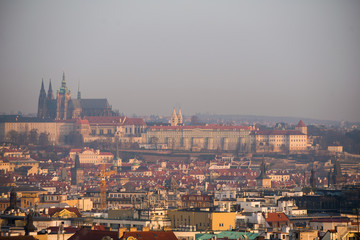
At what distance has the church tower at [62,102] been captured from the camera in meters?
190

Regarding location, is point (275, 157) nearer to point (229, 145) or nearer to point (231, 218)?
point (229, 145)

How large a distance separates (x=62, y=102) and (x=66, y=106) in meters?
0.86

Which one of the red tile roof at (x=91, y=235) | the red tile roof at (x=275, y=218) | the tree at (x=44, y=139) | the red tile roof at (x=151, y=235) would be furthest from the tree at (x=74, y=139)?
the red tile roof at (x=91, y=235)

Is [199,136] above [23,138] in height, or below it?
above

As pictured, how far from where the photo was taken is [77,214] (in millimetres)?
51281

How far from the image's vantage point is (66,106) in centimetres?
19238

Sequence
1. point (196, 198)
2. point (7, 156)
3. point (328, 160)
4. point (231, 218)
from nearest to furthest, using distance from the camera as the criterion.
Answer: point (231, 218), point (196, 198), point (7, 156), point (328, 160)

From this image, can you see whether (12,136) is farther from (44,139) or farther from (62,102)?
(62,102)

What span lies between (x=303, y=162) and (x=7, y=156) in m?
34.1

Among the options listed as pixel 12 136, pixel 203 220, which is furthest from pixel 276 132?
pixel 203 220

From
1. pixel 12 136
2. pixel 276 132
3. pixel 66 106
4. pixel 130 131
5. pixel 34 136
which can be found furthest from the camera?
pixel 66 106

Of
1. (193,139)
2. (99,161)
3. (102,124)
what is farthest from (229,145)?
(99,161)

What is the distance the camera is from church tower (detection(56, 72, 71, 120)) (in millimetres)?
190375

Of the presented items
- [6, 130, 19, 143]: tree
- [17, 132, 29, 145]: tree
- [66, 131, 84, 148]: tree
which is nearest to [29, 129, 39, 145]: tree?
[17, 132, 29, 145]: tree
